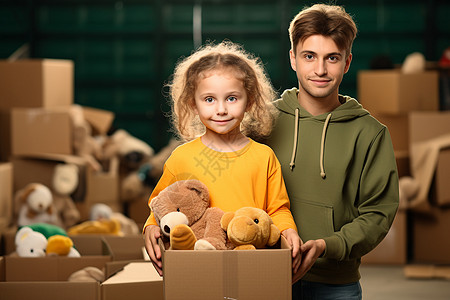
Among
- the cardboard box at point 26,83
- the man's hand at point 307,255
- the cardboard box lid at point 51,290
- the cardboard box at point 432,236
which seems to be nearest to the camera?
the man's hand at point 307,255

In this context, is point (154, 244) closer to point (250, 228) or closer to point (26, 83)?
point (250, 228)

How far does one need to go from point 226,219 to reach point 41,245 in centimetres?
162

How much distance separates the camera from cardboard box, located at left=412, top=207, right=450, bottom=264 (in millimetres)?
4742

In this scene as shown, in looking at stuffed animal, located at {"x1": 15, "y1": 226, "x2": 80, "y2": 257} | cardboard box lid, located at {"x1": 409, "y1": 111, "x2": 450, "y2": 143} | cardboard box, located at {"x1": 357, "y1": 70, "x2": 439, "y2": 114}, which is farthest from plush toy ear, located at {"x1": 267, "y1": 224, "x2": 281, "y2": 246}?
cardboard box, located at {"x1": 357, "y1": 70, "x2": 439, "y2": 114}

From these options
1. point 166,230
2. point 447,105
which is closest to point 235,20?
point 447,105

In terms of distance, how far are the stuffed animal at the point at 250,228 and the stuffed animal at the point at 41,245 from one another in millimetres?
1456

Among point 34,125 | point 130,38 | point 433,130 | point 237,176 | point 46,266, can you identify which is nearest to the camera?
point 237,176

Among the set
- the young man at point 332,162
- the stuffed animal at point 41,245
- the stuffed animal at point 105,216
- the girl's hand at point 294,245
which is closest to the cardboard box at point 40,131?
the stuffed animal at point 105,216

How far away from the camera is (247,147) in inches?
66.6

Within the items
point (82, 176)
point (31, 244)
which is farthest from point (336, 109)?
point (82, 176)

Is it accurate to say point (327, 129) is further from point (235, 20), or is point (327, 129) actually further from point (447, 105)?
point (235, 20)

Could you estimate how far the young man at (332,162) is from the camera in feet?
5.63

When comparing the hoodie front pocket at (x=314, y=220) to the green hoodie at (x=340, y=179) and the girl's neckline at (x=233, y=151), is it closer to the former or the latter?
the green hoodie at (x=340, y=179)

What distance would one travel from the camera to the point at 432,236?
4852 mm
